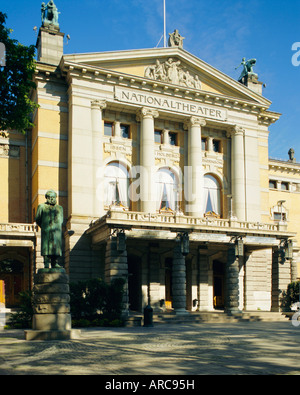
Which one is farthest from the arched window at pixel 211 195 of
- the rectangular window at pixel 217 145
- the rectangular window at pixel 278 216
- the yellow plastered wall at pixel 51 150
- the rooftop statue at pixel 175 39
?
the yellow plastered wall at pixel 51 150

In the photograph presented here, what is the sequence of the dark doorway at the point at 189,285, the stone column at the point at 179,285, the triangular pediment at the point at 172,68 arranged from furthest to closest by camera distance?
the dark doorway at the point at 189,285 < the triangular pediment at the point at 172,68 < the stone column at the point at 179,285

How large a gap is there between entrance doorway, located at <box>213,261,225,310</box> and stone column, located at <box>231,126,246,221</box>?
14.6 feet

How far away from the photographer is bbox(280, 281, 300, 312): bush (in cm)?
3616

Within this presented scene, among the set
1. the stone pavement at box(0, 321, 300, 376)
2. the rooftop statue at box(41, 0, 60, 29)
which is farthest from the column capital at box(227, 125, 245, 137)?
the stone pavement at box(0, 321, 300, 376)

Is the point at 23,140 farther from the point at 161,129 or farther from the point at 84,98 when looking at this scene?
the point at 161,129

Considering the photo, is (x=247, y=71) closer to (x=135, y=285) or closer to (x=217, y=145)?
(x=217, y=145)

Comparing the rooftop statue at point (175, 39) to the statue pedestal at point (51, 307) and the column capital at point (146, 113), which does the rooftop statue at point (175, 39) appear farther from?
the statue pedestal at point (51, 307)

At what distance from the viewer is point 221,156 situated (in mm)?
42469

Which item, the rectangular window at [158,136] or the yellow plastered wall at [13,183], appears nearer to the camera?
the yellow plastered wall at [13,183]

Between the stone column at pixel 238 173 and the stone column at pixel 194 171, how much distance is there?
140 inches

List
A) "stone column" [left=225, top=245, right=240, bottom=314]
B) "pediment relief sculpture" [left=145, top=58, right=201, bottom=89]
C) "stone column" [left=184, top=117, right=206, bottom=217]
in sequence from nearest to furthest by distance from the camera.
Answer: "stone column" [left=225, top=245, right=240, bottom=314]
"stone column" [left=184, top=117, right=206, bottom=217]
"pediment relief sculpture" [left=145, top=58, right=201, bottom=89]

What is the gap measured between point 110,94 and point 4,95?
13580 millimetres

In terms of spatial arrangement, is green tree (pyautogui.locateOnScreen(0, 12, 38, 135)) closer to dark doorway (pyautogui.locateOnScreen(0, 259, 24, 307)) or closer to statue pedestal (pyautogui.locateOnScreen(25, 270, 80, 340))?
statue pedestal (pyautogui.locateOnScreen(25, 270, 80, 340))

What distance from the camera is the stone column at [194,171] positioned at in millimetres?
38656
